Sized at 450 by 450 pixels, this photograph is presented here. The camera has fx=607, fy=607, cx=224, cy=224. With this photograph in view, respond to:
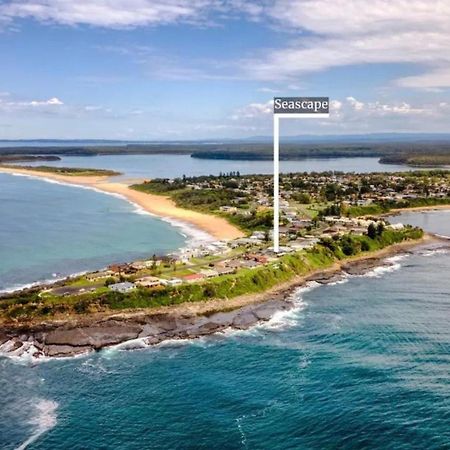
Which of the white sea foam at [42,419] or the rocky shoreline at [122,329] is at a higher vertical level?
the rocky shoreline at [122,329]

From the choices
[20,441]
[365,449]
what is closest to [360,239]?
[365,449]

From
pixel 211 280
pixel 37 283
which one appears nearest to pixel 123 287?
pixel 211 280

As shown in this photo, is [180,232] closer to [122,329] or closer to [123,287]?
[123,287]

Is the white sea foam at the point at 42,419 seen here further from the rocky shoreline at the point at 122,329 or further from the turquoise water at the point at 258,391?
the rocky shoreline at the point at 122,329

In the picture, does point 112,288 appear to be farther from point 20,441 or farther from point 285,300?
point 20,441

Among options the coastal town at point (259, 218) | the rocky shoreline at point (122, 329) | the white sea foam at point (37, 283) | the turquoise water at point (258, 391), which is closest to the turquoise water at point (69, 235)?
the white sea foam at point (37, 283)
